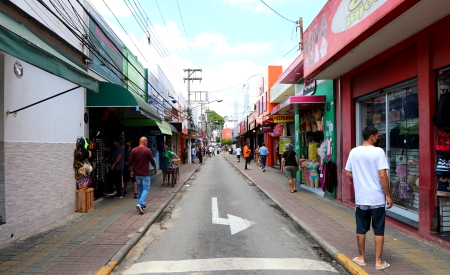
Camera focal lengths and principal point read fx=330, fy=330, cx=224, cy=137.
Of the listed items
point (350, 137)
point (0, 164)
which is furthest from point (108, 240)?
point (350, 137)

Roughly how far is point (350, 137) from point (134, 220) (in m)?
5.99

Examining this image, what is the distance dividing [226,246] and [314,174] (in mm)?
7316

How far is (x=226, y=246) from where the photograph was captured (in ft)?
18.4

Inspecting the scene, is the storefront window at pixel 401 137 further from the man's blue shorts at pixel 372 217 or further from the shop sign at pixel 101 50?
the shop sign at pixel 101 50

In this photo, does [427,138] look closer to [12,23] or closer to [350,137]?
[350,137]

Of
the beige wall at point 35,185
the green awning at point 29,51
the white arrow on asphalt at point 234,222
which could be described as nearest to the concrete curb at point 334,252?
the white arrow on asphalt at point 234,222

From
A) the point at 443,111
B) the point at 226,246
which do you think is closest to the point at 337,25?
the point at 443,111

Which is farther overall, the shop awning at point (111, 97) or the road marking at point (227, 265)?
the shop awning at point (111, 97)

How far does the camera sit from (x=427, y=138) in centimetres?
576

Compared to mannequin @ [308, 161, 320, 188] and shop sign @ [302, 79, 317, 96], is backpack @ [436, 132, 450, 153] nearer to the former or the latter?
mannequin @ [308, 161, 320, 188]

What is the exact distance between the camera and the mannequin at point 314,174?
39.5 ft

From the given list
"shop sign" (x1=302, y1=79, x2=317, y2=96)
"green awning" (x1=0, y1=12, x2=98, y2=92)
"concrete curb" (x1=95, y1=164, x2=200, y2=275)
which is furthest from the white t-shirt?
"shop sign" (x1=302, y1=79, x2=317, y2=96)

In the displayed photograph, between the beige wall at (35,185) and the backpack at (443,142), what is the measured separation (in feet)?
23.7

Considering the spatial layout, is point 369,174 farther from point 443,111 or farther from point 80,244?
point 80,244
